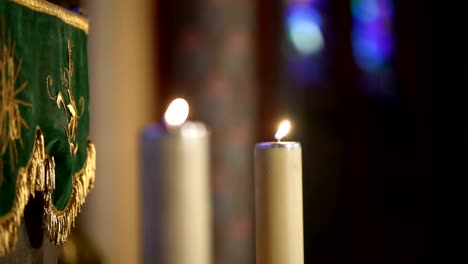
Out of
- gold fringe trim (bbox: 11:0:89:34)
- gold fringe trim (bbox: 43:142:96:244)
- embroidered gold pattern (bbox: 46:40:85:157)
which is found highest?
gold fringe trim (bbox: 11:0:89:34)

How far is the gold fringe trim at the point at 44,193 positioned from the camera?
3.35ft

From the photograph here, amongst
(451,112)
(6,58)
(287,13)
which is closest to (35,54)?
(6,58)

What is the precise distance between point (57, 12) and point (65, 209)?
409 millimetres

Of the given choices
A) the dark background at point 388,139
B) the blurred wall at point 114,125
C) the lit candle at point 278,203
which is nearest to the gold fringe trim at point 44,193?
the lit candle at point 278,203

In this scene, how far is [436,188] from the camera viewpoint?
2398 mm

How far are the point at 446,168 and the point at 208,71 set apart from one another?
958mm

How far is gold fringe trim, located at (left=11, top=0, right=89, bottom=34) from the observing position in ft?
3.93

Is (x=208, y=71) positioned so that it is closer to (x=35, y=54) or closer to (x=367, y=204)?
(x=367, y=204)

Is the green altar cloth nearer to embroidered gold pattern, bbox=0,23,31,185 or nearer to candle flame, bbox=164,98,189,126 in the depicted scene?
embroidered gold pattern, bbox=0,23,31,185

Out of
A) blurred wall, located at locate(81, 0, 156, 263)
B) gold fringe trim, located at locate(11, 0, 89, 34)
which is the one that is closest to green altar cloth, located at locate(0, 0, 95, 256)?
gold fringe trim, located at locate(11, 0, 89, 34)

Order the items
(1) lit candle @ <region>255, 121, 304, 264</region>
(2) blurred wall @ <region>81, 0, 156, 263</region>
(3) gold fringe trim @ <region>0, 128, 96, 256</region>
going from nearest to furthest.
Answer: (1) lit candle @ <region>255, 121, 304, 264</region> → (3) gold fringe trim @ <region>0, 128, 96, 256</region> → (2) blurred wall @ <region>81, 0, 156, 263</region>

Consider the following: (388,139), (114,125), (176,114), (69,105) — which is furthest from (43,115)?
(388,139)

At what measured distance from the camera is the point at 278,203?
36.2 inches

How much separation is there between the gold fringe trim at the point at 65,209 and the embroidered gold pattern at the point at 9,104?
20cm
